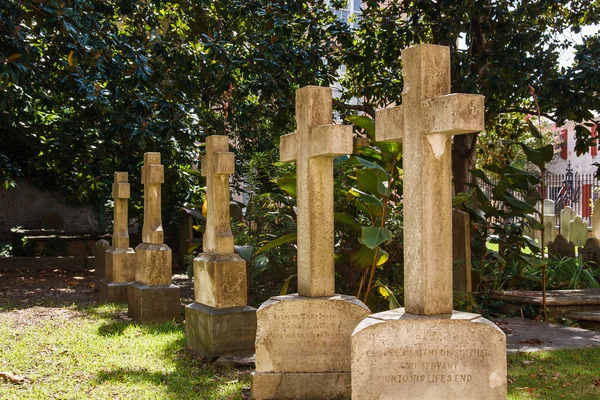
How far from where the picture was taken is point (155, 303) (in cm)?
860

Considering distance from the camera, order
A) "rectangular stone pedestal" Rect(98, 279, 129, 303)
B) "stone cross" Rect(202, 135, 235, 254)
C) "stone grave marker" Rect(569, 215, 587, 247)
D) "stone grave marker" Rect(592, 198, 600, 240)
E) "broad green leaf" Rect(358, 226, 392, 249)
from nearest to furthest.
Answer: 1. "broad green leaf" Rect(358, 226, 392, 249)
2. "stone cross" Rect(202, 135, 235, 254)
3. "rectangular stone pedestal" Rect(98, 279, 129, 303)
4. "stone grave marker" Rect(592, 198, 600, 240)
5. "stone grave marker" Rect(569, 215, 587, 247)

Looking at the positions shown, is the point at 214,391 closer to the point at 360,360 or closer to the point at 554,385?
the point at 360,360

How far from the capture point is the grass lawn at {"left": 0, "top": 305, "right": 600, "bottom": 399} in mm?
5402

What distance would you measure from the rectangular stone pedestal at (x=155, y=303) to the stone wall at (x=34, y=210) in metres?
13.1

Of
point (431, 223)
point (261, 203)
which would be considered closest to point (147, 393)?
point (431, 223)

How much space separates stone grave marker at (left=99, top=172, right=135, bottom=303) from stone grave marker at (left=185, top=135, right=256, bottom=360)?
3677 mm

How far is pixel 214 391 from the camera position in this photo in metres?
5.45

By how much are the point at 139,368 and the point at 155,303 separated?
2479 millimetres

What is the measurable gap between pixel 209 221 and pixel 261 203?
1920mm

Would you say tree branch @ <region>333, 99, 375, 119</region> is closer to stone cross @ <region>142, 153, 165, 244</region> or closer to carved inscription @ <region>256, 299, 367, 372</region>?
stone cross @ <region>142, 153, 165, 244</region>

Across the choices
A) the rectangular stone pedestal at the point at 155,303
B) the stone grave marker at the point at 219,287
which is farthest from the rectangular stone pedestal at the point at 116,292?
the stone grave marker at the point at 219,287

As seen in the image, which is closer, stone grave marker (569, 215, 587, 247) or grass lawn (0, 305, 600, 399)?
grass lawn (0, 305, 600, 399)

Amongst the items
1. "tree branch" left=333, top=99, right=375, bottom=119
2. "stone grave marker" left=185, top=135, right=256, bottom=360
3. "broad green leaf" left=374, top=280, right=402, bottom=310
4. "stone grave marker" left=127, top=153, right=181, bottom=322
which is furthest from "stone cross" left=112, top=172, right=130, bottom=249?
"broad green leaf" left=374, top=280, right=402, bottom=310

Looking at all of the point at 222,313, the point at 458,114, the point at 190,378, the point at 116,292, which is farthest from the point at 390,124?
the point at 116,292
